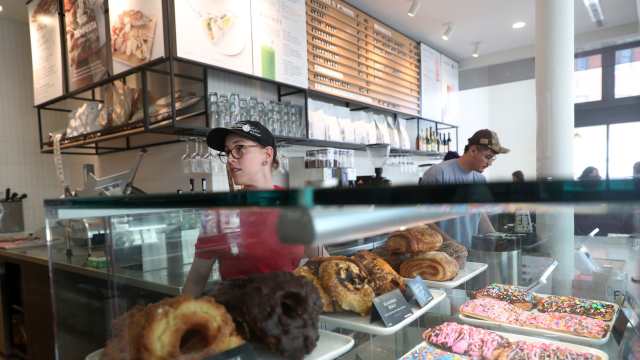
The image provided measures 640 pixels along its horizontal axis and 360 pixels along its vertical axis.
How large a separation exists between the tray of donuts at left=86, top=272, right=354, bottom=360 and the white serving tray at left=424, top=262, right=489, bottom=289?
418 mm

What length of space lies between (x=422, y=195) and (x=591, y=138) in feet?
20.3

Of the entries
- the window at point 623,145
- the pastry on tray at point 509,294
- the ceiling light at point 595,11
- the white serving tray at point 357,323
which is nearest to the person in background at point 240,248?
the white serving tray at point 357,323

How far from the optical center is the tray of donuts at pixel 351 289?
82 cm

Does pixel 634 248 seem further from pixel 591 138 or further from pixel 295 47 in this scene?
pixel 591 138

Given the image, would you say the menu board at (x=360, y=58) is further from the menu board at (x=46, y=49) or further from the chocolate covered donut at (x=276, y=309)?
the chocolate covered donut at (x=276, y=309)

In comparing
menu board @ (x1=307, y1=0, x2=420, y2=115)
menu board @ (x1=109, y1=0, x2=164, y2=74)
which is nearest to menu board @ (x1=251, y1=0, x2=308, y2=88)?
menu board @ (x1=307, y1=0, x2=420, y2=115)

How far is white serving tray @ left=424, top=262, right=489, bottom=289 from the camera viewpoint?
1.07 meters

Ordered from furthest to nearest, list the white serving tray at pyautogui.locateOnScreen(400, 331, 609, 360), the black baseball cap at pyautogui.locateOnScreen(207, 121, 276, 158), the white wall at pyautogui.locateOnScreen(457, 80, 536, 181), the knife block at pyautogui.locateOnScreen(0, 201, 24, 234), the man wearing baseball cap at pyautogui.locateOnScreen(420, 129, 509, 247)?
the white wall at pyautogui.locateOnScreen(457, 80, 536, 181)
the knife block at pyautogui.locateOnScreen(0, 201, 24, 234)
the man wearing baseball cap at pyautogui.locateOnScreen(420, 129, 509, 247)
the black baseball cap at pyautogui.locateOnScreen(207, 121, 276, 158)
the white serving tray at pyautogui.locateOnScreen(400, 331, 609, 360)

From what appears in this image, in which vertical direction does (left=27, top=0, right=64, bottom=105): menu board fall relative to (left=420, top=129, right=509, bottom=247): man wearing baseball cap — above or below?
above

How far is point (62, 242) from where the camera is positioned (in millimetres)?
915

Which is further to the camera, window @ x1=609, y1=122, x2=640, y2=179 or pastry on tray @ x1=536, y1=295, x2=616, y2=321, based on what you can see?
window @ x1=609, y1=122, x2=640, y2=179

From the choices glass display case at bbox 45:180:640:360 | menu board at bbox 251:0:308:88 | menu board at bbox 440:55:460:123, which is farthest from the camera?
menu board at bbox 440:55:460:123

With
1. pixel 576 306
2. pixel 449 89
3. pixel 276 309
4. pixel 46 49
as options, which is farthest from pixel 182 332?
pixel 449 89

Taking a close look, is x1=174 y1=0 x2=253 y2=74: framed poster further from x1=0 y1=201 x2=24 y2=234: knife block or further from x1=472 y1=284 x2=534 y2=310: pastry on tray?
x1=0 y1=201 x2=24 y2=234: knife block
